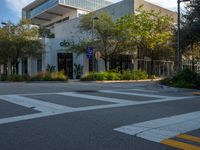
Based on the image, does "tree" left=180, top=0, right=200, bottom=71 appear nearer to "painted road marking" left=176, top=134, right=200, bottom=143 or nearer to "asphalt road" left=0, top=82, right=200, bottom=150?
"asphalt road" left=0, top=82, right=200, bottom=150

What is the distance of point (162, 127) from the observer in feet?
25.3

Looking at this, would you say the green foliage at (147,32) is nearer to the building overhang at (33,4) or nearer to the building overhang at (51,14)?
the building overhang at (51,14)

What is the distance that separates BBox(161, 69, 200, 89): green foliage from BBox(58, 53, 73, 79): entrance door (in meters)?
26.6

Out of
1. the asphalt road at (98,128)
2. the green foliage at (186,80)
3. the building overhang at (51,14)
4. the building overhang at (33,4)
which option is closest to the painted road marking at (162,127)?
the asphalt road at (98,128)

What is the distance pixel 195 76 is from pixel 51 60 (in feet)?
96.7

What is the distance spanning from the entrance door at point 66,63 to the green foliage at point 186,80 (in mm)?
26556

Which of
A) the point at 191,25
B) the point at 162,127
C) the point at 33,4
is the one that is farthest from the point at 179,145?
the point at 33,4

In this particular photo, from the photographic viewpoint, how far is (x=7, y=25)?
4281 cm

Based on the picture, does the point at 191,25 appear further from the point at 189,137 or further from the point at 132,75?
the point at 189,137

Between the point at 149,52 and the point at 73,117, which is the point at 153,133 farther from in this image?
the point at 149,52

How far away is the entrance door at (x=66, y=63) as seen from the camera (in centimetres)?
4831

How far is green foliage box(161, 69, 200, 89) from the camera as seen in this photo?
21328 millimetres

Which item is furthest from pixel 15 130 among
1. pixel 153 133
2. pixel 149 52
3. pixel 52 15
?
pixel 52 15

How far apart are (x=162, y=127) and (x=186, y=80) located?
15113 millimetres
